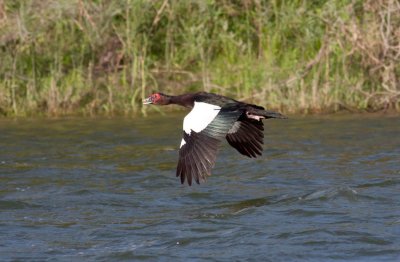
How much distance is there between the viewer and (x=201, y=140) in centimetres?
754

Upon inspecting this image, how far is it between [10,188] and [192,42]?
485 centimetres

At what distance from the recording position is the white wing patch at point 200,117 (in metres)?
7.63

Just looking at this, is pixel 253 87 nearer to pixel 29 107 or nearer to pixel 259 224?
pixel 29 107

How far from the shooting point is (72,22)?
1326 cm

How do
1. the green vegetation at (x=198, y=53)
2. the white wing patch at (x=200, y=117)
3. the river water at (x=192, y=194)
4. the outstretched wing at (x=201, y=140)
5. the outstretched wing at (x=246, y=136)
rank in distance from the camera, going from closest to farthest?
the river water at (x=192, y=194)
the outstretched wing at (x=201, y=140)
the white wing patch at (x=200, y=117)
the outstretched wing at (x=246, y=136)
the green vegetation at (x=198, y=53)

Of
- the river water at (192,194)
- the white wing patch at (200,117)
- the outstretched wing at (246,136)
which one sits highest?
the white wing patch at (200,117)

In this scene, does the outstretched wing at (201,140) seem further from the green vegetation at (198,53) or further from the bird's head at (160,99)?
the green vegetation at (198,53)

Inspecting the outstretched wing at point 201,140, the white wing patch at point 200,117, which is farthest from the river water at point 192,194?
the white wing patch at point 200,117

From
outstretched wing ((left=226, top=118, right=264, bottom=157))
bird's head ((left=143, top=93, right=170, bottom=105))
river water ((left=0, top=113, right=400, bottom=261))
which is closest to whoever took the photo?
river water ((left=0, top=113, right=400, bottom=261))

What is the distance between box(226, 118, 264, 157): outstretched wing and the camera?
8523 millimetres

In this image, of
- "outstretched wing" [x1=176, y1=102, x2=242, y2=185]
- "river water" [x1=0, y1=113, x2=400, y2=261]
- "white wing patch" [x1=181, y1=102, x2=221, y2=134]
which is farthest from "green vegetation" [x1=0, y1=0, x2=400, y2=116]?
"outstretched wing" [x1=176, y1=102, x2=242, y2=185]

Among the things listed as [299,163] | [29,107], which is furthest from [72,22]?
[299,163]

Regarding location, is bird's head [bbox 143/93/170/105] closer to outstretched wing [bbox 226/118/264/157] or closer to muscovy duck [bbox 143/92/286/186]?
muscovy duck [bbox 143/92/286/186]

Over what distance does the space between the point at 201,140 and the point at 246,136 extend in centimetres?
111
